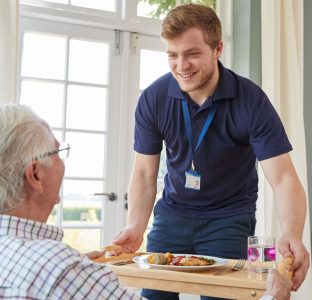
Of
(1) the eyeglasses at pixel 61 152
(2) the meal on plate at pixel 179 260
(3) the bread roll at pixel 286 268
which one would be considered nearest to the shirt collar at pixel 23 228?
(1) the eyeglasses at pixel 61 152

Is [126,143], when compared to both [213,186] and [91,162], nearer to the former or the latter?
[91,162]

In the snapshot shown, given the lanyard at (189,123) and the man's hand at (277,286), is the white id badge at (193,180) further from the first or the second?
the man's hand at (277,286)

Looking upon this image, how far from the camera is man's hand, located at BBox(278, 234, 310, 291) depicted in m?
1.49

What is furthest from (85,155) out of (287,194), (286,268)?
(286,268)

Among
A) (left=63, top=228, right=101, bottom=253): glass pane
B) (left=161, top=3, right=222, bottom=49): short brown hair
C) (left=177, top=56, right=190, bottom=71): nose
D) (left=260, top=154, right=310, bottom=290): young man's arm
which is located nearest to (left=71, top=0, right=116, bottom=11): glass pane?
(left=63, top=228, right=101, bottom=253): glass pane

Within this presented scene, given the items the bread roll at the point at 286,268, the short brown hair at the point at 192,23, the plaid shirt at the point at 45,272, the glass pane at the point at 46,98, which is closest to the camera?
the plaid shirt at the point at 45,272

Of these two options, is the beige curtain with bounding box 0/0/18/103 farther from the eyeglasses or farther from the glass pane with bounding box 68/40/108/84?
the eyeglasses

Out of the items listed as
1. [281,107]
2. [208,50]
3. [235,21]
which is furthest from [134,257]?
[235,21]

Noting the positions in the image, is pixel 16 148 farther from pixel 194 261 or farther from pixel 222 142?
pixel 222 142

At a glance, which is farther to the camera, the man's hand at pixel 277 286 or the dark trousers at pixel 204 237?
the dark trousers at pixel 204 237

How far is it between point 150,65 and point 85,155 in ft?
2.43

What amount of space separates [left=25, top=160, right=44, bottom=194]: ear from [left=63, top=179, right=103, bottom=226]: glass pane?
2.11 meters

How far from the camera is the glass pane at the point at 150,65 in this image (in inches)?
134

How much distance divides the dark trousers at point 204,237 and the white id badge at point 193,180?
0.12 m
